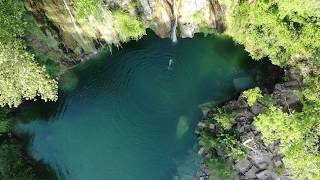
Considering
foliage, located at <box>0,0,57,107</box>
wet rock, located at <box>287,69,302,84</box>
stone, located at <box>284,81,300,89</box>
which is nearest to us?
foliage, located at <box>0,0,57,107</box>

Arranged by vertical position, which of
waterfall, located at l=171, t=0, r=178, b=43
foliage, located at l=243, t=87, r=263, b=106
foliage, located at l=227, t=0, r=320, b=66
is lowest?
foliage, located at l=243, t=87, r=263, b=106

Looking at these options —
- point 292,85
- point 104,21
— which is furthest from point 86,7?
point 292,85

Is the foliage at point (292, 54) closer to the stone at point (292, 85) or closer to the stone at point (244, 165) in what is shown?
the stone at point (292, 85)

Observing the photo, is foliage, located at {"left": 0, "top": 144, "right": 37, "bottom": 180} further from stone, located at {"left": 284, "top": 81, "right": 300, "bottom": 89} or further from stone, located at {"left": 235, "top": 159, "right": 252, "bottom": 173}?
stone, located at {"left": 284, "top": 81, "right": 300, "bottom": 89}

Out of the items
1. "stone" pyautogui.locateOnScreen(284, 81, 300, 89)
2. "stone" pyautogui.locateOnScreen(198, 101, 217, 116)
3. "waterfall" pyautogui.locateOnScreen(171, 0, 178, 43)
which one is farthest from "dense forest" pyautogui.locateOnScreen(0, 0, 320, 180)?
"waterfall" pyautogui.locateOnScreen(171, 0, 178, 43)

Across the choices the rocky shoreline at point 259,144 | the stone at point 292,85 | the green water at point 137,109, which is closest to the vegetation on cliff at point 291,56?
the rocky shoreline at point 259,144

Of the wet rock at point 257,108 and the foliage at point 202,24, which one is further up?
the foliage at point 202,24
